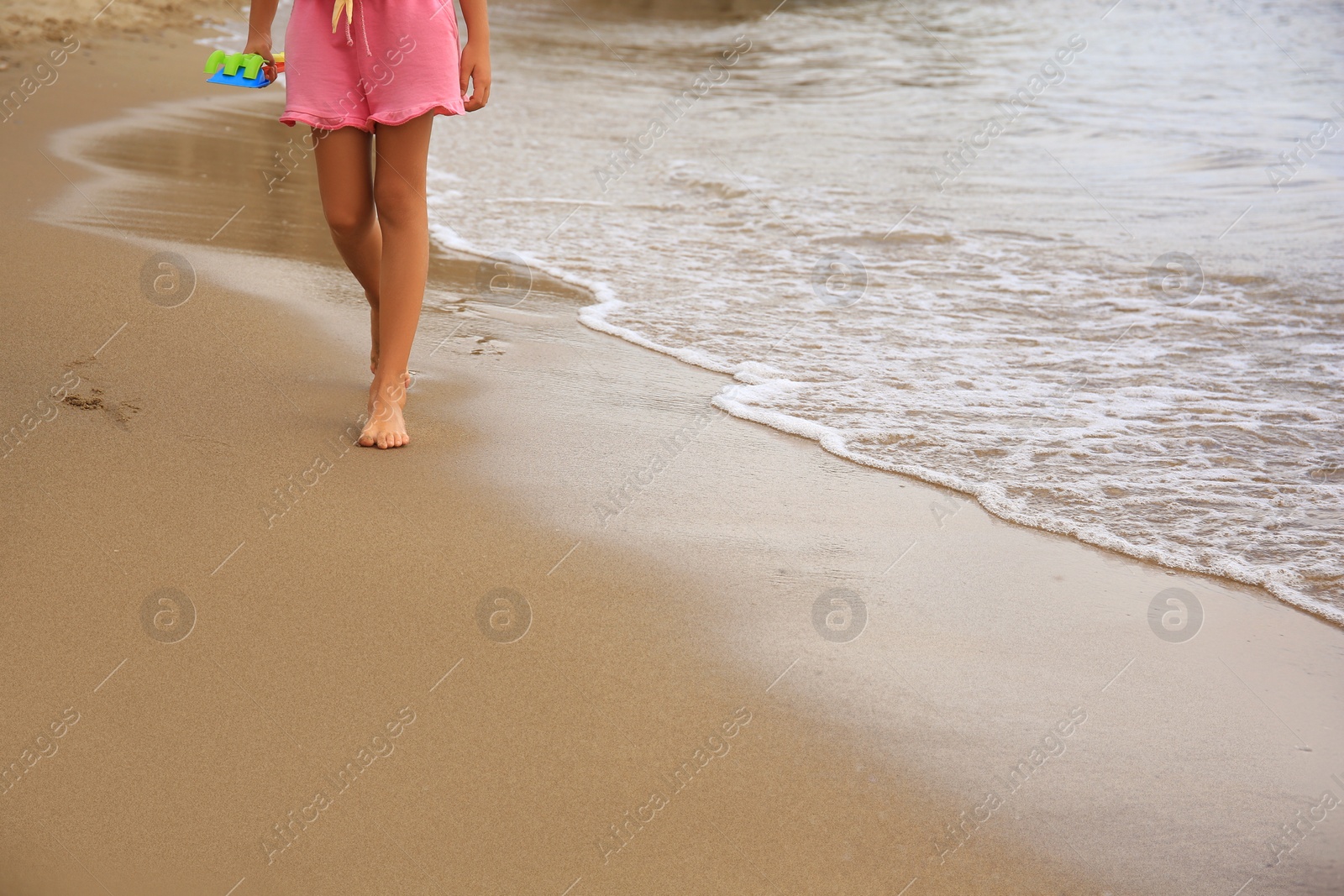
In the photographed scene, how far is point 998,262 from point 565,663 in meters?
3.86

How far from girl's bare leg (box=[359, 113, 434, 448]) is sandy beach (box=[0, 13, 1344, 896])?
12 centimetres

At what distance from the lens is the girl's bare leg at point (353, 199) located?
8.90 feet

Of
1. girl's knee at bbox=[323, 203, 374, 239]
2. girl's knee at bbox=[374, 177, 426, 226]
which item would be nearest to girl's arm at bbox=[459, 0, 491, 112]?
girl's knee at bbox=[374, 177, 426, 226]

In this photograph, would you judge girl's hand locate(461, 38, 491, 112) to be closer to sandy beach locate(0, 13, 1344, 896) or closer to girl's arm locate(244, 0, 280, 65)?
Result: girl's arm locate(244, 0, 280, 65)

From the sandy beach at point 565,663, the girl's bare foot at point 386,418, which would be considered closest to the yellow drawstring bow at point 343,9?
the girl's bare foot at point 386,418

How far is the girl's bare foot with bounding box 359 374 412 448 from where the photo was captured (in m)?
2.85

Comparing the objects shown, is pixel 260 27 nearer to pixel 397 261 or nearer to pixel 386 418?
pixel 397 261

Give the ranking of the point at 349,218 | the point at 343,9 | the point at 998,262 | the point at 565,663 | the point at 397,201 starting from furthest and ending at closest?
the point at 998,262 → the point at 349,218 → the point at 397,201 → the point at 343,9 → the point at 565,663

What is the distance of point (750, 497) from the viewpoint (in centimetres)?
283

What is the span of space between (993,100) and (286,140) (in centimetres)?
661

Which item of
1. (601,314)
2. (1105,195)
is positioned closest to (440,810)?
(601,314)

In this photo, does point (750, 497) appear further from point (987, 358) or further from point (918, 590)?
point (987, 358)

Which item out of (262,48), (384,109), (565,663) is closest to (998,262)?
(384,109)

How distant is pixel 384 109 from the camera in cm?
262
